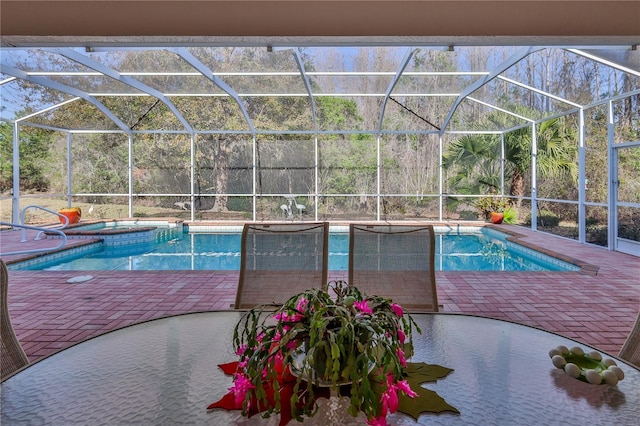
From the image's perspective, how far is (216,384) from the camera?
1176mm

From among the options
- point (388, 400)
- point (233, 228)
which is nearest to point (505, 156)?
point (233, 228)

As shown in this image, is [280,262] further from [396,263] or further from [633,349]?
[633,349]

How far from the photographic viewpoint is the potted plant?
10.3 meters

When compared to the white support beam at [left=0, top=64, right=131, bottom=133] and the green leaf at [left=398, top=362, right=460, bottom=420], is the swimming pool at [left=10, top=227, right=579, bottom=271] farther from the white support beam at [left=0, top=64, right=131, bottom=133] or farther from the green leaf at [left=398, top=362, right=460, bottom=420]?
the green leaf at [left=398, top=362, right=460, bottom=420]

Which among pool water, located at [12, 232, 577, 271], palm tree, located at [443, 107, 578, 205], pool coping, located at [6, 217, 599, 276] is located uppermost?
palm tree, located at [443, 107, 578, 205]

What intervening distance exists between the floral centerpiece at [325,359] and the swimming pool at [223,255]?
206 inches

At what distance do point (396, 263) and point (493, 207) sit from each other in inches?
363

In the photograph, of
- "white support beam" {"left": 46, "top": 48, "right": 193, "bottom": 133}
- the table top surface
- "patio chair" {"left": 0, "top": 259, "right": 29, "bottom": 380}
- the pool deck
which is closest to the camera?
the table top surface

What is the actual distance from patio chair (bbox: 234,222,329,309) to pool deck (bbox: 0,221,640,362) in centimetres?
89

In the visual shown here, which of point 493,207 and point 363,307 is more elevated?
point 493,207

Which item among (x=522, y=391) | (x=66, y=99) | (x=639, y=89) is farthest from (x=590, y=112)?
(x=66, y=99)

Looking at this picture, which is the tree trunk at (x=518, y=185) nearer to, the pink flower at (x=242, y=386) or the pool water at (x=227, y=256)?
the pool water at (x=227, y=256)

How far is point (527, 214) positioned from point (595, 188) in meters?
2.80

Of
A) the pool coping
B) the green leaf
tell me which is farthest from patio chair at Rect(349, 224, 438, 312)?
the pool coping
